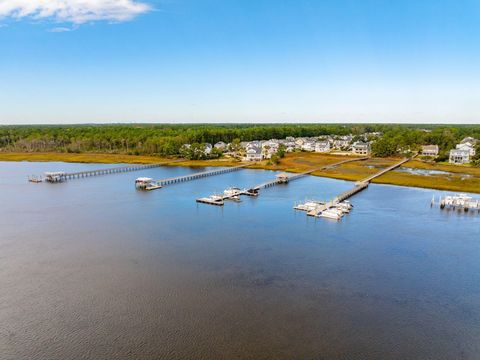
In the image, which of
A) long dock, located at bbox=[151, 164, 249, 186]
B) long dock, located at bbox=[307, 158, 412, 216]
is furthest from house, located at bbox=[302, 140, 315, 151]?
long dock, located at bbox=[307, 158, 412, 216]

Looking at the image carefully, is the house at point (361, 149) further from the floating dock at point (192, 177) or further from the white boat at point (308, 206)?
the white boat at point (308, 206)

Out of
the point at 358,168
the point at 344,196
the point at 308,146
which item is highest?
the point at 308,146

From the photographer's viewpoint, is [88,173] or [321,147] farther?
[321,147]

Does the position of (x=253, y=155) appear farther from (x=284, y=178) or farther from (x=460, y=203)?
(x=460, y=203)

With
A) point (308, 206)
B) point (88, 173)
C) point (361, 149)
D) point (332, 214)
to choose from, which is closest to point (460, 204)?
point (332, 214)

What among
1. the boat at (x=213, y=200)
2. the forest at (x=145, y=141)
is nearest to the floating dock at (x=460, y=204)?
the boat at (x=213, y=200)

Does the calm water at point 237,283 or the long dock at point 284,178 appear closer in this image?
the calm water at point 237,283

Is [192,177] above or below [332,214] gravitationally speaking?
above

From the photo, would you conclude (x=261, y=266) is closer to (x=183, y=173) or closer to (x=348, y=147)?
(x=183, y=173)
